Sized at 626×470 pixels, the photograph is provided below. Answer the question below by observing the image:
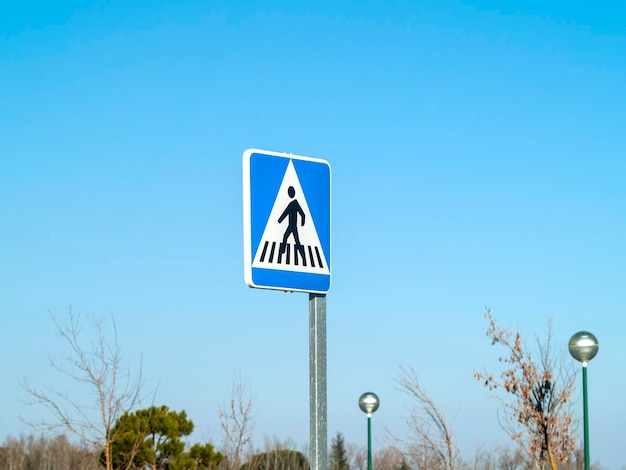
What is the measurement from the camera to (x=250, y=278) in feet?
13.4

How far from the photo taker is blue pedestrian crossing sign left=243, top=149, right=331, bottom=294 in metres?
4.13

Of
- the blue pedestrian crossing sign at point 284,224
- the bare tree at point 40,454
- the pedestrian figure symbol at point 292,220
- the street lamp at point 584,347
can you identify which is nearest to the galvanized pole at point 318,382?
the blue pedestrian crossing sign at point 284,224

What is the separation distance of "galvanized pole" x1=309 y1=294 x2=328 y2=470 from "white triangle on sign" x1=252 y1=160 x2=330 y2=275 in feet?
0.52

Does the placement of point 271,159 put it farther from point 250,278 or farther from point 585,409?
point 585,409

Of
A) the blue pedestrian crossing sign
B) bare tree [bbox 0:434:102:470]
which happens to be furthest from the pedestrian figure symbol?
bare tree [bbox 0:434:102:470]

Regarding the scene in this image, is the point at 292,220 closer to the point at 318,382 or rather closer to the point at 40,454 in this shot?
the point at 318,382

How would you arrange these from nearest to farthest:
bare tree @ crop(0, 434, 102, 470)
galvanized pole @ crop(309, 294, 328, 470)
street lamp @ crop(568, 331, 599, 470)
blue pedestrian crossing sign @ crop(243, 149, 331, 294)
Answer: galvanized pole @ crop(309, 294, 328, 470)
blue pedestrian crossing sign @ crop(243, 149, 331, 294)
street lamp @ crop(568, 331, 599, 470)
bare tree @ crop(0, 434, 102, 470)

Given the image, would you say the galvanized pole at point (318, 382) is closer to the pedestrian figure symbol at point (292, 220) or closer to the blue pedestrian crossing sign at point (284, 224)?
the blue pedestrian crossing sign at point (284, 224)

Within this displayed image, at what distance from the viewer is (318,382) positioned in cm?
400

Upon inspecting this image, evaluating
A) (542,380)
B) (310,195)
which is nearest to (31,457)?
(542,380)

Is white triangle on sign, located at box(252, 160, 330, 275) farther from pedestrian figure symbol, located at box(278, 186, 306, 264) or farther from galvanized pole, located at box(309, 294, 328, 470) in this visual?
galvanized pole, located at box(309, 294, 328, 470)

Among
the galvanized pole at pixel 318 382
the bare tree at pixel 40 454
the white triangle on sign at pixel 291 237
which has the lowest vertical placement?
the bare tree at pixel 40 454

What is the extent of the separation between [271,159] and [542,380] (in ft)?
48.3

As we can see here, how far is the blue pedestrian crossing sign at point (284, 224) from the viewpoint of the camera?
4.13m
